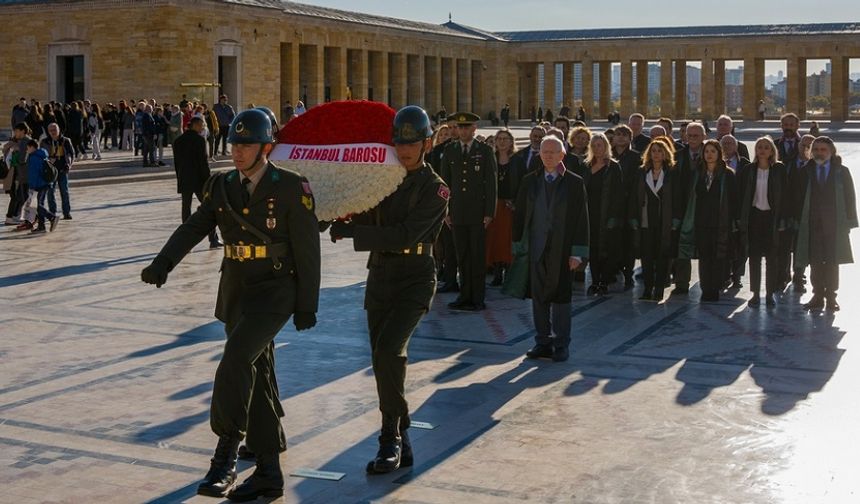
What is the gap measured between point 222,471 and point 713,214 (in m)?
7.55

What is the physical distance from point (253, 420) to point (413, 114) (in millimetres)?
1748

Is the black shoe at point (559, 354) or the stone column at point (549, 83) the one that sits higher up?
the stone column at point (549, 83)

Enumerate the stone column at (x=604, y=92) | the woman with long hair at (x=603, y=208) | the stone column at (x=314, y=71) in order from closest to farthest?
the woman with long hair at (x=603, y=208) → the stone column at (x=314, y=71) → the stone column at (x=604, y=92)

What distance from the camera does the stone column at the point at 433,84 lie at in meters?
66.8

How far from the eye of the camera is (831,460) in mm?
6840

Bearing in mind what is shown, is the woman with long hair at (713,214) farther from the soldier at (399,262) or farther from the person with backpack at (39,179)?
the person with backpack at (39,179)

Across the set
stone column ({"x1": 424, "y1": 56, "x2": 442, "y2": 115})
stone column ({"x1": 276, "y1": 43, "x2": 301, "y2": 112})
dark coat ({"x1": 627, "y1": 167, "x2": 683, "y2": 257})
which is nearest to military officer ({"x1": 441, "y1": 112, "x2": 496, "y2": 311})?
dark coat ({"x1": 627, "y1": 167, "x2": 683, "y2": 257})

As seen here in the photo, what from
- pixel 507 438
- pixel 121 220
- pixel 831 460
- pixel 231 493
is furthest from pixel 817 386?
pixel 121 220

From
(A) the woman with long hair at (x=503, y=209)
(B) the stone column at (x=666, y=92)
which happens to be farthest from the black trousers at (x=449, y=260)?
(B) the stone column at (x=666, y=92)

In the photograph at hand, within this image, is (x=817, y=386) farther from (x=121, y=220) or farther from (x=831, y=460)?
(x=121, y=220)

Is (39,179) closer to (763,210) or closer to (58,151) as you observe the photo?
(58,151)

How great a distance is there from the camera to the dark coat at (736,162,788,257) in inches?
487

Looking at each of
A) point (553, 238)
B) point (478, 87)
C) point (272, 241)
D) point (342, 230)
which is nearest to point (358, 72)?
point (478, 87)

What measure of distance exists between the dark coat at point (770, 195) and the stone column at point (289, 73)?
4155 cm
